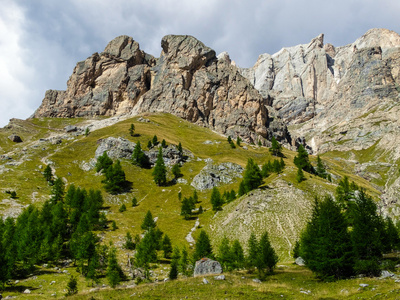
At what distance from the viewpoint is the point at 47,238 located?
5347cm

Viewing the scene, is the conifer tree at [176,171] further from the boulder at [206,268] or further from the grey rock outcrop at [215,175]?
the boulder at [206,268]

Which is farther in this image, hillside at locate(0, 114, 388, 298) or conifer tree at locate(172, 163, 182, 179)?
conifer tree at locate(172, 163, 182, 179)

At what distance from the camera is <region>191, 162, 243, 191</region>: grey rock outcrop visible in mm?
111688

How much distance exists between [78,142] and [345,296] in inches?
6251

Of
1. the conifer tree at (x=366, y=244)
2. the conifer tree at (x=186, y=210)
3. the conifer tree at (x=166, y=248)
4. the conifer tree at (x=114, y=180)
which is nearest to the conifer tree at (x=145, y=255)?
the conifer tree at (x=166, y=248)

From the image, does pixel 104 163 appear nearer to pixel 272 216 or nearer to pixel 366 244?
pixel 272 216

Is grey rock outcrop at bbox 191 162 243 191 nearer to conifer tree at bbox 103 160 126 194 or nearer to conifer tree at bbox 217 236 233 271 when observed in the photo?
conifer tree at bbox 103 160 126 194

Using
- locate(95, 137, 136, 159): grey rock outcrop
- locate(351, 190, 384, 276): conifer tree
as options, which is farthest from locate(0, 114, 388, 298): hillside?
locate(351, 190, 384, 276): conifer tree

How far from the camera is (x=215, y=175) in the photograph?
117 meters

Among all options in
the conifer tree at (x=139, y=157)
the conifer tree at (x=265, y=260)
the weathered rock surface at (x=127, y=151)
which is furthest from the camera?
the weathered rock surface at (x=127, y=151)

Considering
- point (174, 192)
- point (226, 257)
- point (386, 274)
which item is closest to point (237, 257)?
point (226, 257)

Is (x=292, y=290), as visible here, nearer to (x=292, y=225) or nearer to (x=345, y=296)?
(x=345, y=296)

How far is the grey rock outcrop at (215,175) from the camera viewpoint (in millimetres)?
111688

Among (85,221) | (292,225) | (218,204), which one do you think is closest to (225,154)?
(218,204)
